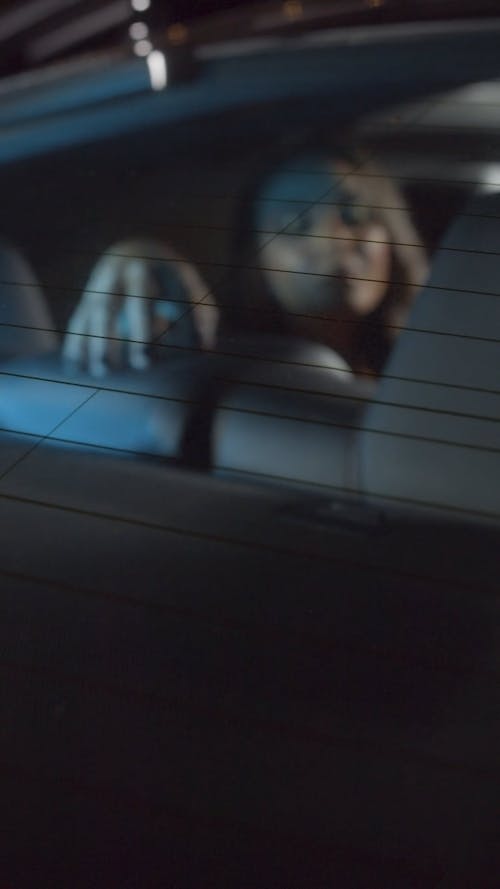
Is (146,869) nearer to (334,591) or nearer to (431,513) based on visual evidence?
(334,591)

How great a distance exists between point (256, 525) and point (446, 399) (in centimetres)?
25

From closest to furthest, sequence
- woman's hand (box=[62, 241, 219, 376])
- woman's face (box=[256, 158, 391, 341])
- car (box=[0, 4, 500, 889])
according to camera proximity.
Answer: car (box=[0, 4, 500, 889]), woman's hand (box=[62, 241, 219, 376]), woman's face (box=[256, 158, 391, 341])

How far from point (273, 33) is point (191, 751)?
211 cm

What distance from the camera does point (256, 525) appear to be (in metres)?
0.91

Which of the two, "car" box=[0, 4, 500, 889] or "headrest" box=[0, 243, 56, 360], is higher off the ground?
"headrest" box=[0, 243, 56, 360]

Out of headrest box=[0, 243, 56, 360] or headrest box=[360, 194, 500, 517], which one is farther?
headrest box=[0, 243, 56, 360]

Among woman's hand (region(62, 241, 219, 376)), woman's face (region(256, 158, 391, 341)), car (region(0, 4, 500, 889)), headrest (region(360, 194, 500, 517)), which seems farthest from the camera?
woman's face (region(256, 158, 391, 341))

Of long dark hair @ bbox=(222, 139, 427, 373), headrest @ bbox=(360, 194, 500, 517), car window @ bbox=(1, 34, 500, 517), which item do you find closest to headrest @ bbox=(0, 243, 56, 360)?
car window @ bbox=(1, 34, 500, 517)

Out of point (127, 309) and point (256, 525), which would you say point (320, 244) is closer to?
point (127, 309)

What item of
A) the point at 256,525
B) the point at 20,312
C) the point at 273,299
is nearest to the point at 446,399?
the point at 256,525

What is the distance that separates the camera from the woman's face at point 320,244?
138 cm

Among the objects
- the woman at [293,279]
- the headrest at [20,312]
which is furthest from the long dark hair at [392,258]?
the headrest at [20,312]

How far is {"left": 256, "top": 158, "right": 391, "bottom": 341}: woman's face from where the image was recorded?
4.53 feet

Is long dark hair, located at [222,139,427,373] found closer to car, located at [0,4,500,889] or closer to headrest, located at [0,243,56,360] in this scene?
car, located at [0,4,500,889]
